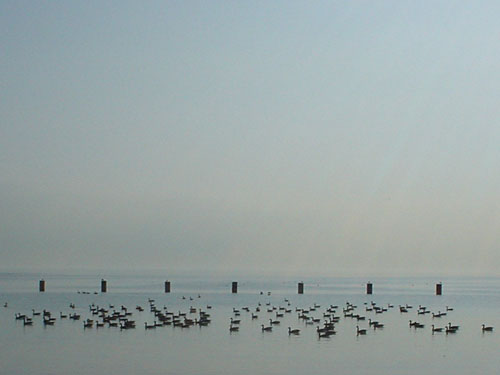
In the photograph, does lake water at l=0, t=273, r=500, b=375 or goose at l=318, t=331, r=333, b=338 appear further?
goose at l=318, t=331, r=333, b=338

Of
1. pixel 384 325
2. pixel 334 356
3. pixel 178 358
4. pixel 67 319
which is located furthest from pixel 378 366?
pixel 67 319

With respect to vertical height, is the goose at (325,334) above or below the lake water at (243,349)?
above

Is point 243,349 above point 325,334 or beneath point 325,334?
beneath

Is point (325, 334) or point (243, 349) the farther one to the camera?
point (325, 334)

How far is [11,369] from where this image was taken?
1526 inches

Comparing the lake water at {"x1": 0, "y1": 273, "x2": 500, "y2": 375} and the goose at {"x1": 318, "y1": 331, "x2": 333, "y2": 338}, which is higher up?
the goose at {"x1": 318, "y1": 331, "x2": 333, "y2": 338}

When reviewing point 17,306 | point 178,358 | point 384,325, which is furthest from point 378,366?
point 17,306

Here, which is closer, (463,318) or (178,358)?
(178,358)

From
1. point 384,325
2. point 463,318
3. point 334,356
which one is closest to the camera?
point 334,356

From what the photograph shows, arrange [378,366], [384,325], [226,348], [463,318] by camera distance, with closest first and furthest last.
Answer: [378,366] < [226,348] < [384,325] < [463,318]

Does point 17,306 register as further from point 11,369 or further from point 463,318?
point 11,369

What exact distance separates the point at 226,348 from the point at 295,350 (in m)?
3.55

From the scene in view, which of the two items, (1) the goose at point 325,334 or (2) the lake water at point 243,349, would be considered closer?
(2) the lake water at point 243,349

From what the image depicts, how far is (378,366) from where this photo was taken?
1618 inches
